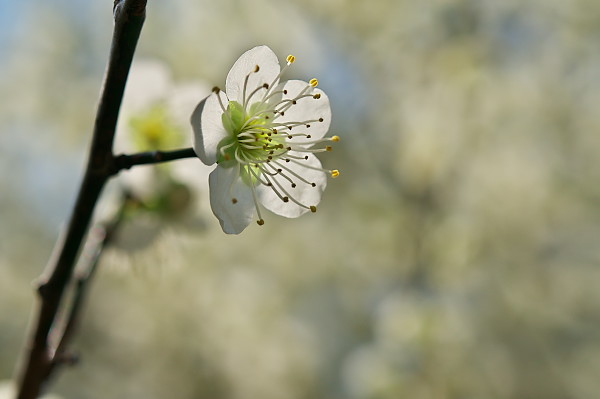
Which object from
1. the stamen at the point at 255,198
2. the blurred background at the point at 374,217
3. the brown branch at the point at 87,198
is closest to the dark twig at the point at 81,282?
the brown branch at the point at 87,198

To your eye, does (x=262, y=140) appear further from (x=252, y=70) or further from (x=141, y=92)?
(x=141, y=92)

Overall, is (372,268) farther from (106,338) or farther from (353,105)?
(106,338)

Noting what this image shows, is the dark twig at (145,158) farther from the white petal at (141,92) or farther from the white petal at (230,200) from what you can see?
the white petal at (141,92)

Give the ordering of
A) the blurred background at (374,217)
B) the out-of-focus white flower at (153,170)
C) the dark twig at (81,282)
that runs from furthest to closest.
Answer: the blurred background at (374,217) < the out-of-focus white flower at (153,170) < the dark twig at (81,282)

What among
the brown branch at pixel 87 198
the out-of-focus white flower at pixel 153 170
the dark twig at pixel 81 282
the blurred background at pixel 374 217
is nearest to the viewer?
the brown branch at pixel 87 198

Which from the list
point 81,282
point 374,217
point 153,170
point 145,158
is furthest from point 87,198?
point 374,217

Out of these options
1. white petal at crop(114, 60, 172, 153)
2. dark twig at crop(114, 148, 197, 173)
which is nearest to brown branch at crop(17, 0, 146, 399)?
dark twig at crop(114, 148, 197, 173)
